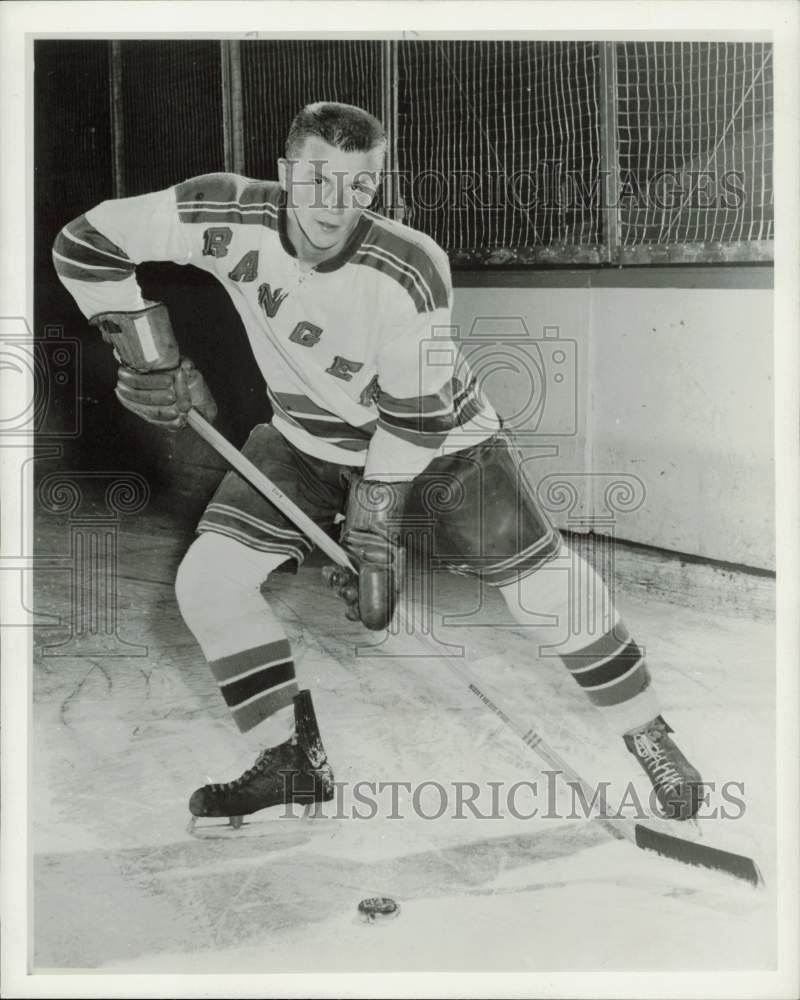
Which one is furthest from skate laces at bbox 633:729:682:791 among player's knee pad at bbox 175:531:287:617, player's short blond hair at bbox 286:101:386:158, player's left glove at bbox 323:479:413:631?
player's short blond hair at bbox 286:101:386:158

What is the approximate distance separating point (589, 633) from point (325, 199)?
1.07m

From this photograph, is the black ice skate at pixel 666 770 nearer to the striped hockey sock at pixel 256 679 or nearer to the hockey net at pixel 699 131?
the striped hockey sock at pixel 256 679

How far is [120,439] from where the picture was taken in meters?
2.53

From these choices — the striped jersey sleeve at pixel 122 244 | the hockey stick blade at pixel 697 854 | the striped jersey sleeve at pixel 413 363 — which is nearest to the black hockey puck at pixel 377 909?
the hockey stick blade at pixel 697 854

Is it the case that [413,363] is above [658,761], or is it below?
above

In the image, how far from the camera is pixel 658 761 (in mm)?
2494

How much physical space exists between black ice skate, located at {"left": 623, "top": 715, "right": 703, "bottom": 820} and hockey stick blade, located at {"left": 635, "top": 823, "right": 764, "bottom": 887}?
55 millimetres

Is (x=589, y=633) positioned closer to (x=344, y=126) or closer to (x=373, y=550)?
(x=373, y=550)

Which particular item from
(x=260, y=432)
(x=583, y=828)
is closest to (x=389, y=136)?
(x=260, y=432)

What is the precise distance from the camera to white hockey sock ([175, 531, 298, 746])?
247cm

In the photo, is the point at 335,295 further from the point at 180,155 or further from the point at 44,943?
the point at 44,943

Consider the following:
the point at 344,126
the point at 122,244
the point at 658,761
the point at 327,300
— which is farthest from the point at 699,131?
the point at 658,761

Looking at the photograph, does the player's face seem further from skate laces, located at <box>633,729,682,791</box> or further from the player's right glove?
skate laces, located at <box>633,729,682,791</box>

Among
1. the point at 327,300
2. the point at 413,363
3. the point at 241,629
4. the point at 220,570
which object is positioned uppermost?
the point at 327,300
